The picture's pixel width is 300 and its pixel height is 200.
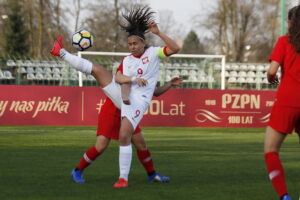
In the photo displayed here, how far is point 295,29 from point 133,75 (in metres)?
2.40

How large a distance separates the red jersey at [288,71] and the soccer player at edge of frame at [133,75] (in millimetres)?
1832

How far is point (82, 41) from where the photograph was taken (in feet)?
32.8

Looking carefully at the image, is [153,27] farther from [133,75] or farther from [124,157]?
[124,157]

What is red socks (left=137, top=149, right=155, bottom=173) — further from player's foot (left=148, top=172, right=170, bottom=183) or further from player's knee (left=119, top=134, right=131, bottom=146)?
player's knee (left=119, top=134, right=131, bottom=146)

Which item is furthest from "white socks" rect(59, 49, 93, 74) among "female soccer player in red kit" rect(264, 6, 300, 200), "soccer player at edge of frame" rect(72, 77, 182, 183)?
"female soccer player in red kit" rect(264, 6, 300, 200)

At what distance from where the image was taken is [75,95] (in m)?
25.8

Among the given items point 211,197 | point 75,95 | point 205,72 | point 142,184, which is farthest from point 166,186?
point 205,72

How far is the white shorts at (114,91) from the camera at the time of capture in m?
8.63

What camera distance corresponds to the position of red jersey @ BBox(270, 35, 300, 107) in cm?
670

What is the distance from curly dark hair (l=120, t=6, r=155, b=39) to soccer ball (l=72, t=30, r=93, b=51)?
1499 mm

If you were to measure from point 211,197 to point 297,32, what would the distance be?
6.86 feet

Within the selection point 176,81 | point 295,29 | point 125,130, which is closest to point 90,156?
point 125,130

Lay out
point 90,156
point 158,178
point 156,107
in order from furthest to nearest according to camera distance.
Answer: point 156,107
point 158,178
point 90,156

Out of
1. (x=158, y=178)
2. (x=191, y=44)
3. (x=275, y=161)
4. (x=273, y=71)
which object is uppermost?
(x=273, y=71)
